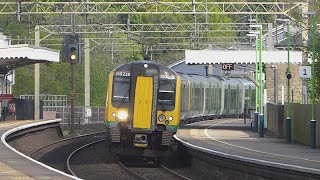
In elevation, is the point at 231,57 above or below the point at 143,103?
above

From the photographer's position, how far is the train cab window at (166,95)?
29.4m

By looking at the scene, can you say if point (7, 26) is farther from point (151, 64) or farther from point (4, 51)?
point (151, 64)

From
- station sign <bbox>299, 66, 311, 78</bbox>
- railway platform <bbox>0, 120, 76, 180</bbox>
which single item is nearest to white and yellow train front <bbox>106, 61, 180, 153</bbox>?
railway platform <bbox>0, 120, 76, 180</bbox>


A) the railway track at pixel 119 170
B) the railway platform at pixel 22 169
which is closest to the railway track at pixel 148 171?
the railway track at pixel 119 170

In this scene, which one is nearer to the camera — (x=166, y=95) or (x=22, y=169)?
(x=22, y=169)

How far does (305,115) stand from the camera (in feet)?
111

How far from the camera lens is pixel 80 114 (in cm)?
6366

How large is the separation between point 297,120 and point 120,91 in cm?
875

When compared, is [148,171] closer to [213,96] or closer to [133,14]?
[213,96]

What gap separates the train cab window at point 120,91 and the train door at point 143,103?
34 cm

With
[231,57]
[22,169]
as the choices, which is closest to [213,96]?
[231,57]

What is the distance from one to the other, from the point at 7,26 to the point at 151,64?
177 ft

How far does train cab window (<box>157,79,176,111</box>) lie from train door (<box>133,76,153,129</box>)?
0.36 m

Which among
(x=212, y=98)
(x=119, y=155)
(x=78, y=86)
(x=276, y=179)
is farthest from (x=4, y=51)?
(x=78, y=86)
